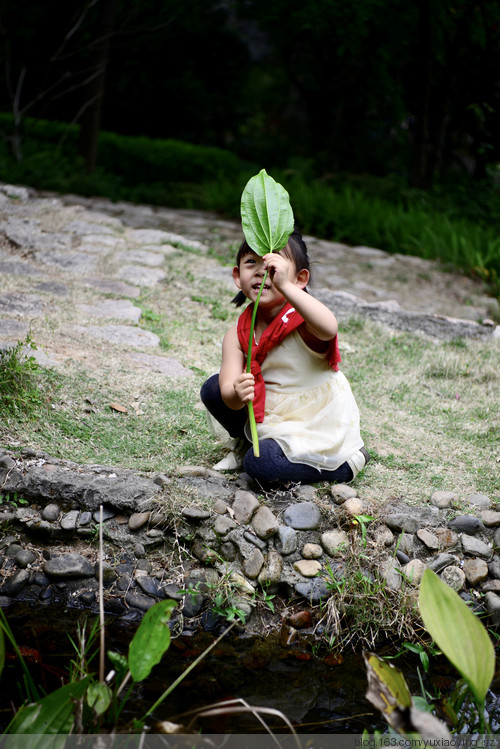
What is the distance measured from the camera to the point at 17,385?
2562 mm

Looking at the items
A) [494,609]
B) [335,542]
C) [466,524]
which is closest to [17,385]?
[335,542]

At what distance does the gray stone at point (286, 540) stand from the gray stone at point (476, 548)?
549mm

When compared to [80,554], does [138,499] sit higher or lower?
higher

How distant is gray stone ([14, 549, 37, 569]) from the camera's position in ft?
6.95

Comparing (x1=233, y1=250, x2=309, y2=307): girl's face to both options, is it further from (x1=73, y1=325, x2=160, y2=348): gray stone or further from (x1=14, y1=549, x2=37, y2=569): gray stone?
(x1=73, y1=325, x2=160, y2=348): gray stone

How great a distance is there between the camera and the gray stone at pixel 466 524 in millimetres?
2254

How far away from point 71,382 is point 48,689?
140 centimetres

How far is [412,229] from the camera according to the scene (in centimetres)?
652

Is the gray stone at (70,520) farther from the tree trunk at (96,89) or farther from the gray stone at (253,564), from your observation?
the tree trunk at (96,89)

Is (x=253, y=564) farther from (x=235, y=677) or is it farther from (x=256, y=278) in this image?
(x=256, y=278)

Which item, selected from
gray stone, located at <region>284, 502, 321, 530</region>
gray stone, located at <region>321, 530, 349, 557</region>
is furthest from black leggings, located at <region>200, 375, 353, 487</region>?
gray stone, located at <region>321, 530, 349, 557</region>

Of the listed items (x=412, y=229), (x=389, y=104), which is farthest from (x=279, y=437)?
(x=389, y=104)

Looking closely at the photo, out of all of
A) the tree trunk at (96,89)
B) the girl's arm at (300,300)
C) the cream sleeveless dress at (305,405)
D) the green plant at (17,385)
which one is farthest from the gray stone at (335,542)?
the tree trunk at (96,89)

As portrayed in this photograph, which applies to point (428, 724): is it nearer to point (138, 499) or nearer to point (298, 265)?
point (138, 499)
